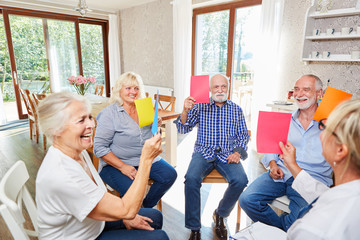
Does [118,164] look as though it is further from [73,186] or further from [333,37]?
[333,37]

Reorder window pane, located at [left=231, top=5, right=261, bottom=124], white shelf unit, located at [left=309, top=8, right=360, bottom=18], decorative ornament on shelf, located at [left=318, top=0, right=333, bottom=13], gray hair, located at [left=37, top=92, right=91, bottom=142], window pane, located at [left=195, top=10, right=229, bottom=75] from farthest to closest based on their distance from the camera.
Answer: window pane, located at [left=195, top=10, right=229, bottom=75] < window pane, located at [left=231, top=5, right=261, bottom=124] < decorative ornament on shelf, located at [left=318, top=0, right=333, bottom=13] < white shelf unit, located at [left=309, top=8, right=360, bottom=18] < gray hair, located at [left=37, top=92, right=91, bottom=142]

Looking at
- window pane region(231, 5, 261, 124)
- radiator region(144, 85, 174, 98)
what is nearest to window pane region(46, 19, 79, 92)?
radiator region(144, 85, 174, 98)

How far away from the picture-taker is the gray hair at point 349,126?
61 centimetres

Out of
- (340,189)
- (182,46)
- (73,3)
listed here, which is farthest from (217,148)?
(73,3)

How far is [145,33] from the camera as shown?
5188 millimetres

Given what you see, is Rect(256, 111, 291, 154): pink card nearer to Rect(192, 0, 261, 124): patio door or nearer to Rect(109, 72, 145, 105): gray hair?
Rect(109, 72, 145, 105): gray hair

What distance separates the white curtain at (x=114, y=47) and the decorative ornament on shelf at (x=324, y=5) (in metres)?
4.65

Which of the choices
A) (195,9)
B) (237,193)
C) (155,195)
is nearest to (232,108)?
(237,193)

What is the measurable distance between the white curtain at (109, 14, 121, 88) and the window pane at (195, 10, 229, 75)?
2.41 m

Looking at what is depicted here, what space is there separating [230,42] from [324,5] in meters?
1.59

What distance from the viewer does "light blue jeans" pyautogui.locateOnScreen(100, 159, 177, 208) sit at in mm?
1610

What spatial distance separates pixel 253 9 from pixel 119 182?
3443 mm

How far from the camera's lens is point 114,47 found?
19.2 feet

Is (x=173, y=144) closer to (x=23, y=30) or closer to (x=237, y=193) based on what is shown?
(x=237, y=193)
